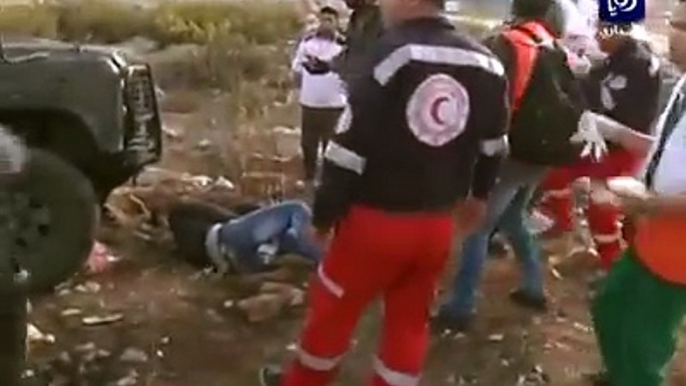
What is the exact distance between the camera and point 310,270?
7.14 meters

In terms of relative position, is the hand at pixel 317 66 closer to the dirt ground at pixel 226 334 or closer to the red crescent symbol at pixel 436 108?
the dirt ground at pixel 226 334

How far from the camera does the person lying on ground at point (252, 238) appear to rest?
687 cm

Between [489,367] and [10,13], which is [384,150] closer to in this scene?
[489,367]

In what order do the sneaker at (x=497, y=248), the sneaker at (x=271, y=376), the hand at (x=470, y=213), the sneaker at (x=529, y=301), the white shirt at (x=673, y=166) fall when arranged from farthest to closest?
the sneaker at (x=497, y=248)
the sneaker at (x=529, y=301)
the sneaker at (x=271, y=376)
the hand at (x=470, y=213)
the white shirt at (x=673, y=166)

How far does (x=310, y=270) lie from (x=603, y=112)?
5.28ft

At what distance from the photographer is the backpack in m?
5.88

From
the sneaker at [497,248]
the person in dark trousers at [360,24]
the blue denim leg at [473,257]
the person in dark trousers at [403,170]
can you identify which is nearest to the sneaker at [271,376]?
the person in dark trousers at [403,170]

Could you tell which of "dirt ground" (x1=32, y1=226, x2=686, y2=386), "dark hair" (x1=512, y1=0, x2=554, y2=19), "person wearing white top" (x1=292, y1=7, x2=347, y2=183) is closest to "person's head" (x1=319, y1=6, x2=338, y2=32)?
"person wearing white top" (x1=292, y1=7, x2=347, y2=183)

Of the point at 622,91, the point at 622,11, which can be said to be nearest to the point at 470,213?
the point at 622,91

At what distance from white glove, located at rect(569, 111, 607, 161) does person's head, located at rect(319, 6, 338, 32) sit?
6.67 feet

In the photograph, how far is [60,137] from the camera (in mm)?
6730

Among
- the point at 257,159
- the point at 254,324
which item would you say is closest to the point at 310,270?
the point at 254,324

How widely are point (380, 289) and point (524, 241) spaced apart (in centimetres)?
194

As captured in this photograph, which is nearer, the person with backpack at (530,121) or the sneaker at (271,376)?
the sneaker at (271,376)
